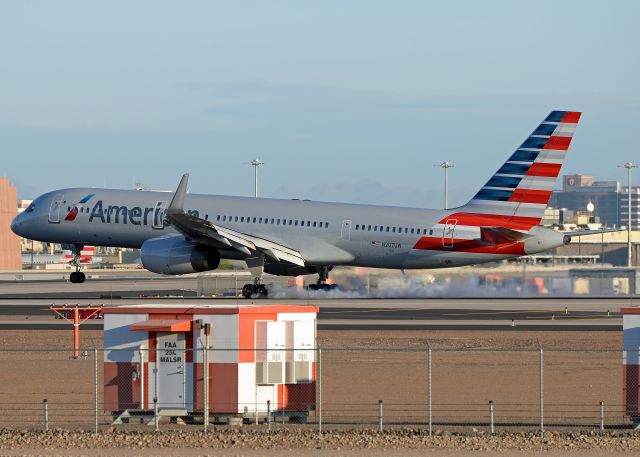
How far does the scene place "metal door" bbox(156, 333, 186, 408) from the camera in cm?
2892

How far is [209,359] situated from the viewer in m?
28.7

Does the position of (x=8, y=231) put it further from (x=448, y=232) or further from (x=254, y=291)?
(x=448, y=232)

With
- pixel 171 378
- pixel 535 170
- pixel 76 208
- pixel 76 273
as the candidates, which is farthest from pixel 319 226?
pixel 171 378

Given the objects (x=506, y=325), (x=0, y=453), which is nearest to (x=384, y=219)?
(x=506, y=325)

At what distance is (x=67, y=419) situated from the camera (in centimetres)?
3022

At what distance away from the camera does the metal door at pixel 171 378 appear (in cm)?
2892

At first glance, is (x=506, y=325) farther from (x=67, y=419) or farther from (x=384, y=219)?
(x=67, y=419)

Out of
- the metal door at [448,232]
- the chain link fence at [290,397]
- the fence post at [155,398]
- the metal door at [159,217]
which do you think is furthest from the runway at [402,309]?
the fence post at [155,398]

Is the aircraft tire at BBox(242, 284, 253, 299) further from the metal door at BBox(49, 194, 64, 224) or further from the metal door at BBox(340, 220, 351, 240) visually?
the metal door at BBox(49, 194, 64, 224)

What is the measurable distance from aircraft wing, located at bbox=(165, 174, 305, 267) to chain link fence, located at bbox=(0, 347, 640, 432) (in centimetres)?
2609

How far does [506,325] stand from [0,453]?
31.5 meters

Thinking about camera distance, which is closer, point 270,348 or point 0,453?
point 0,453

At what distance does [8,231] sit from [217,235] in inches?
5063

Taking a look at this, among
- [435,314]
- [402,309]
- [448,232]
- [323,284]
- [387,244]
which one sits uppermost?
[448,232]
